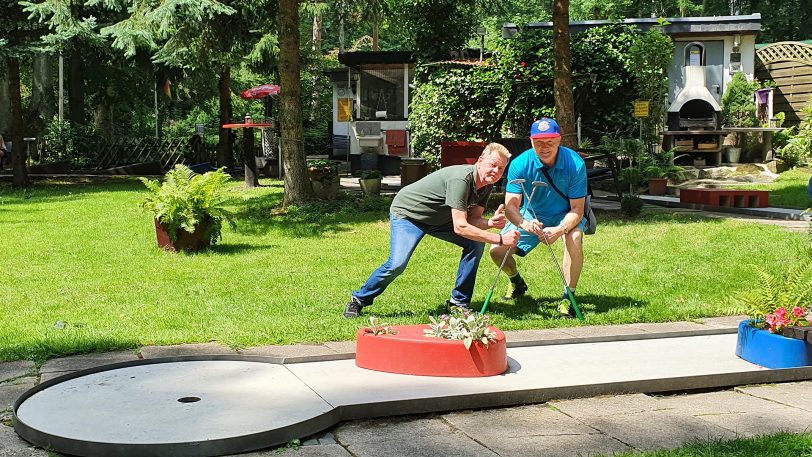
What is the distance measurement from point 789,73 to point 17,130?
19926 mm

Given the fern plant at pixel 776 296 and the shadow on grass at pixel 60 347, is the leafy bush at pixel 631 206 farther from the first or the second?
the shadow on grass at pixel 60 347

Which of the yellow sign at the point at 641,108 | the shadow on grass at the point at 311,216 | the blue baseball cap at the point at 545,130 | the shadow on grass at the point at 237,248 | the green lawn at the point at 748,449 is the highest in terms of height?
the yellow sign at the point at 641,108

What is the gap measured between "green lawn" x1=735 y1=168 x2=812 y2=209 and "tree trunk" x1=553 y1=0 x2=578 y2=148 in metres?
4.02

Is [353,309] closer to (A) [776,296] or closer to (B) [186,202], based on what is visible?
(A) [776,296]

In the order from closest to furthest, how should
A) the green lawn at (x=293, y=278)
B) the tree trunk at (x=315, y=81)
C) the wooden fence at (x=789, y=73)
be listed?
the green lawn at (x=293, y=278)
the wooden fence at (x=789, y=73)
the tree trunk at (x=315, y=81)

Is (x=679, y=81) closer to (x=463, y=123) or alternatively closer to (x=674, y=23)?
(x=674, y=23)

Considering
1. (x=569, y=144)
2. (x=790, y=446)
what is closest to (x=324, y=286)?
(x=790, y=446)

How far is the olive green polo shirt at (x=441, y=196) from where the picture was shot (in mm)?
6363

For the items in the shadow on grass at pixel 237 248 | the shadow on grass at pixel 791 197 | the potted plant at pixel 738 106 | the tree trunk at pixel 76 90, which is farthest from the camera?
the tree trunk at pixel 76 90

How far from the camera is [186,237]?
34.1ft

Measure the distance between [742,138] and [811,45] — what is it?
433 cm

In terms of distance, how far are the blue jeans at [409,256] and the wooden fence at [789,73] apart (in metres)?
20.1

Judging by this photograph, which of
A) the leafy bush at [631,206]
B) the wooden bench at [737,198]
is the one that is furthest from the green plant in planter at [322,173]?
the wooden bench at [737,198]

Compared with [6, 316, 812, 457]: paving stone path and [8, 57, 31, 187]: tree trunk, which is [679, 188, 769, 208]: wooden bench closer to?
[6, 316, 812, 457]: paving stone path
